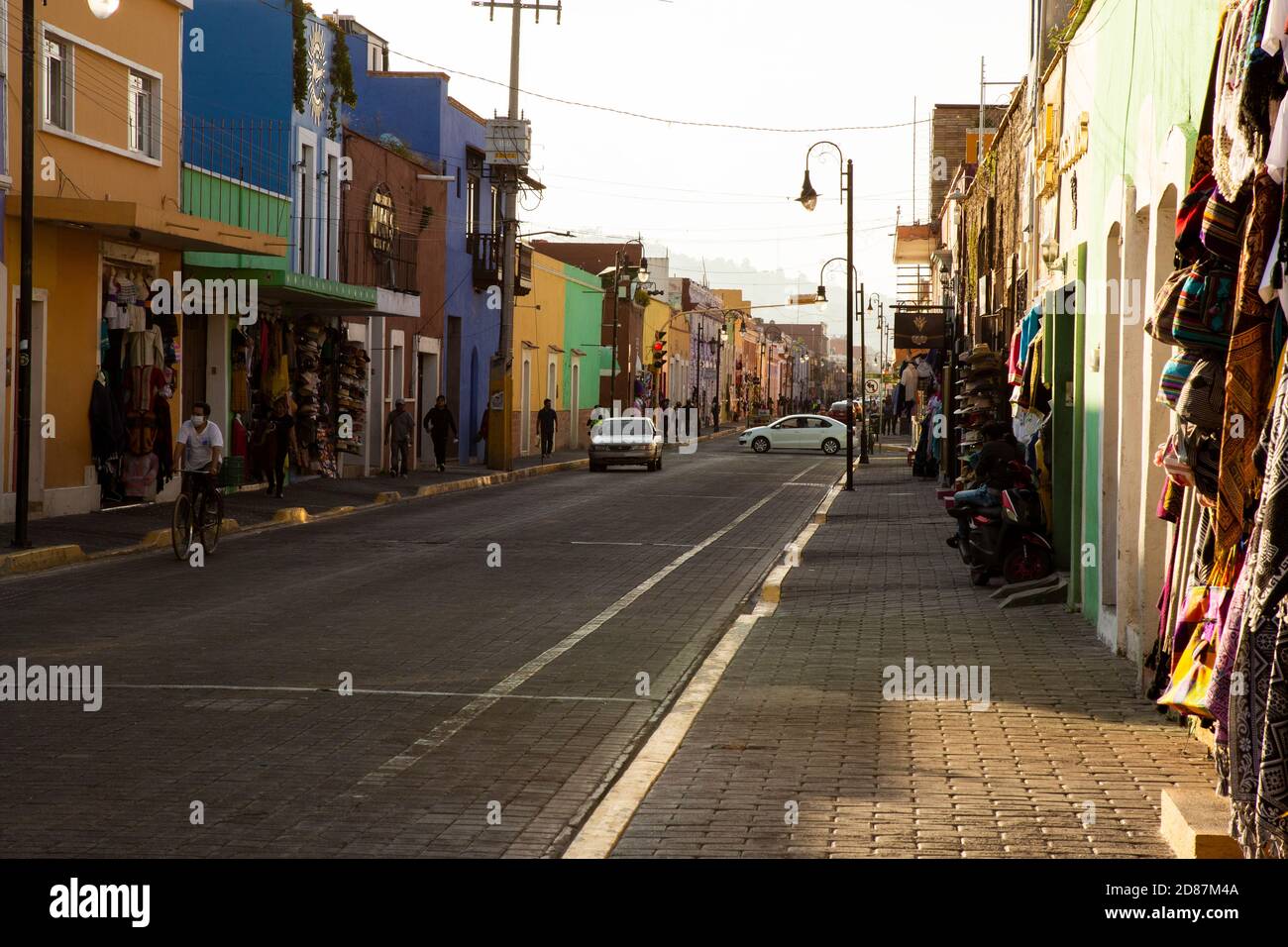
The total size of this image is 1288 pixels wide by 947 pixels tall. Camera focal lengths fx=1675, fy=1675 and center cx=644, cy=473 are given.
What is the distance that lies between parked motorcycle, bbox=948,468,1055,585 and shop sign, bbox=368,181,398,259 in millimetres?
23570

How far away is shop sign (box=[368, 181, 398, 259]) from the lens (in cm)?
3691

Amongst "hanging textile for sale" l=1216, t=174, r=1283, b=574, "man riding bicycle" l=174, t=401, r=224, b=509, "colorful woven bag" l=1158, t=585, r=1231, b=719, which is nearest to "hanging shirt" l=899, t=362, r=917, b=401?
"man riding bicycle" l=174, t=401, r=224, b=509

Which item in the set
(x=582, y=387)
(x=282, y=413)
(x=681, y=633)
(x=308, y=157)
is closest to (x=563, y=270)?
(x=582, y=387)

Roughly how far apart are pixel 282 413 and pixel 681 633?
17612mm

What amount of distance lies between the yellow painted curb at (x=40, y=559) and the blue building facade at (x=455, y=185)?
23298 millimetres

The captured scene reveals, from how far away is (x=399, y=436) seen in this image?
121 feet

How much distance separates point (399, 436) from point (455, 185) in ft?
35.5

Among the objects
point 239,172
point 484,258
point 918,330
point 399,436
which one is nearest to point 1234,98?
point 239,172

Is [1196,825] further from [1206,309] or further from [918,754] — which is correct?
[918,754]

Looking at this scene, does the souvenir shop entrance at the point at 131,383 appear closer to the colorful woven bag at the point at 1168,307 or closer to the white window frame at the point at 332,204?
the white window frame at the point at 332,204

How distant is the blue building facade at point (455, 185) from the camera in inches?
1710

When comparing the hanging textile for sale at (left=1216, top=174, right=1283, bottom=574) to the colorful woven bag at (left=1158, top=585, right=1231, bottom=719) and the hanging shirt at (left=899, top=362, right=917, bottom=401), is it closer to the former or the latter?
the colorful woven bag at (left=1158, top=585, right=1231, bottom=719)

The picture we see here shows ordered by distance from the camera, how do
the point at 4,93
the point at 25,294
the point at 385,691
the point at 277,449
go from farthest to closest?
the point at 277,449
the point at 4,93
the point at 25,294
the point at 385,691
